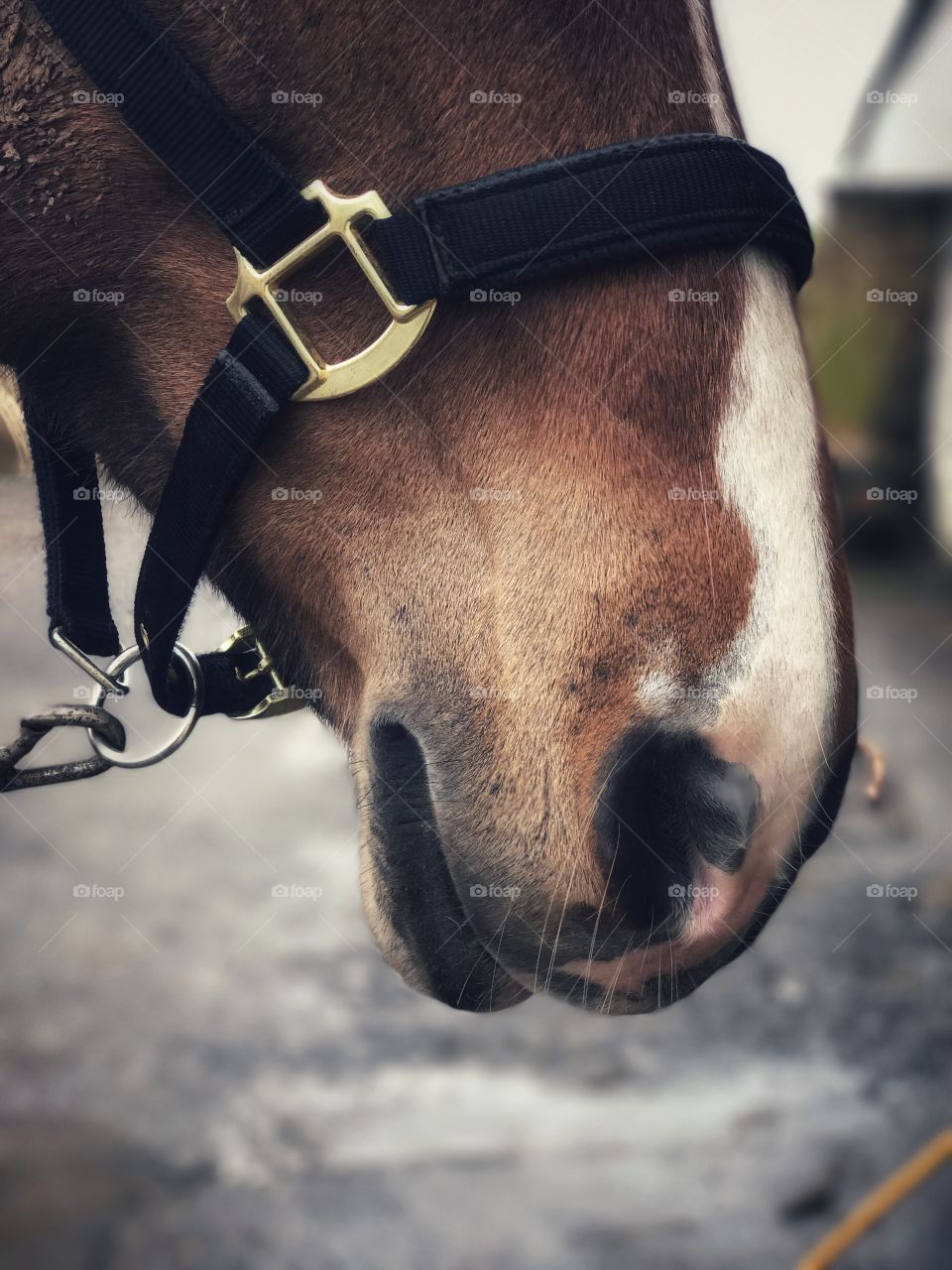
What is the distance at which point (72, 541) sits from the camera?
1042mm

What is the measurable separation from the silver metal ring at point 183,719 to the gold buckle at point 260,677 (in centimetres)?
4

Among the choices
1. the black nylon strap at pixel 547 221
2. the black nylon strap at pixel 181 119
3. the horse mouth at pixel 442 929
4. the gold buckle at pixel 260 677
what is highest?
the black nylon strap at pixel 181 119

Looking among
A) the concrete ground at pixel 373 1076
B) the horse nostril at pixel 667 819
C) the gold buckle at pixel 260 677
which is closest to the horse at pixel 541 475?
the horse nostril at pixel 667 819

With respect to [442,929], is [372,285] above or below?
above

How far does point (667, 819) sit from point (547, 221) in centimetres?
44

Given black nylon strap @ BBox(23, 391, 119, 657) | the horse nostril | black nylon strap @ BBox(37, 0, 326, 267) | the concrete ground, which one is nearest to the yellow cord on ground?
the horse nostril

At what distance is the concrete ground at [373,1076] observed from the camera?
1963 mm

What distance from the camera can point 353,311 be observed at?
0.78 metres

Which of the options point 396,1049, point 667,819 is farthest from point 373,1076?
point 667,819

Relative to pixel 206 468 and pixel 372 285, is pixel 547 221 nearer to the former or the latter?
pixel 372 285

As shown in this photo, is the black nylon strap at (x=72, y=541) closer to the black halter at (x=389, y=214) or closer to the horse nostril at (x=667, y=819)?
the black halter at (x=389, y=214)

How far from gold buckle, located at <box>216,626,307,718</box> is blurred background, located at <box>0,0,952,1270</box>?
293mm

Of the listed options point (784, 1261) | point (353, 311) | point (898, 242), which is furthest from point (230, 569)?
point (898, 242)

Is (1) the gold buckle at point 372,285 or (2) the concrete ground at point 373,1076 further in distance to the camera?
(2) the concrete ground at point 373,1076
